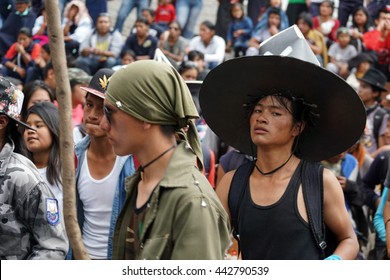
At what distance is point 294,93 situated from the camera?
198 inches

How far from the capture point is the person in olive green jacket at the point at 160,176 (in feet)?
11.6

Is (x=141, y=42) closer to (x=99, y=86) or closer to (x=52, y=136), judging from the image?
(x=52, y=136)

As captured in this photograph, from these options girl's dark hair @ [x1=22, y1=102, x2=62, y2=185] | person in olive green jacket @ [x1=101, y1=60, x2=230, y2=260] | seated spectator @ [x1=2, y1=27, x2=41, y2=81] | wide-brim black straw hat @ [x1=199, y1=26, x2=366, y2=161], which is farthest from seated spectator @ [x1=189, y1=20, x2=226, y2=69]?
person in olive green jacket @ [x1=101, y1=60, x2=230, y2=260]

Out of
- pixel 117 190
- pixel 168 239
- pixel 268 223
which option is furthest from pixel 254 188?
pixel 168 239

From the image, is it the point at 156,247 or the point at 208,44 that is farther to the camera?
the point at 208,44

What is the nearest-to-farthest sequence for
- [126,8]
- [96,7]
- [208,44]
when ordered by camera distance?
[208,44] → [96,7] → [126,8]

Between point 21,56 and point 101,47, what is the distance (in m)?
1.39

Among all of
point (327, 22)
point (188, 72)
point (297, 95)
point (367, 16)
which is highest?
point (297, 95)

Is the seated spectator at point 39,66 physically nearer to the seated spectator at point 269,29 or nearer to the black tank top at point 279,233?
the seated spectator at point 269,29

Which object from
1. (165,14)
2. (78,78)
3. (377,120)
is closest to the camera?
(78,78)

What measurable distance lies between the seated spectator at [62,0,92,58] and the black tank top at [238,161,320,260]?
38.5 feet

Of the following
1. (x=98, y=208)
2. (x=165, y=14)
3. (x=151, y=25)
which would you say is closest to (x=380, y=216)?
(x=98, y=208)

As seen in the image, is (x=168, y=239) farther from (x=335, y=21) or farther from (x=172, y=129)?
(x=335, y=21)

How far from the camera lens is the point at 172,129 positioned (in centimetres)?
385
